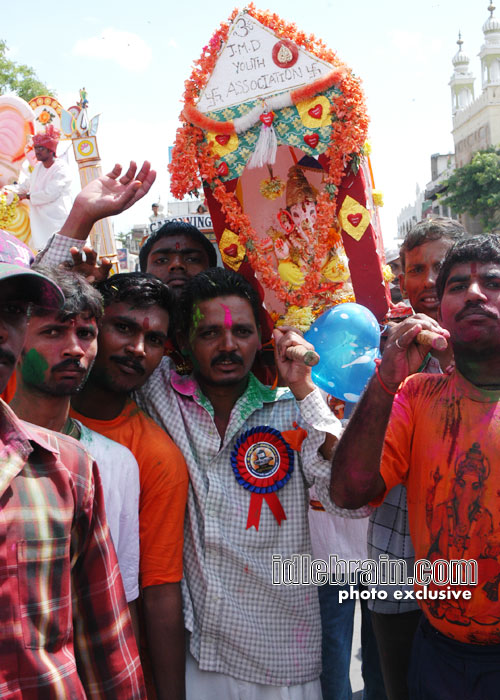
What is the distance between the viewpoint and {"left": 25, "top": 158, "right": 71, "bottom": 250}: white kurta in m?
6.48

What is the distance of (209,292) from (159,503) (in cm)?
92

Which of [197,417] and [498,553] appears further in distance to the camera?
[197,417]

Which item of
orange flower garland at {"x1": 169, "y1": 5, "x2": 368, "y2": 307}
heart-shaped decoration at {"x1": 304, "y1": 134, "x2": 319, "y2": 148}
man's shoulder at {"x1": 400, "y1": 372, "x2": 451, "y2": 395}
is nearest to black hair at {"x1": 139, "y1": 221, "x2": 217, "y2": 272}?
orange flower garland at {"x1": 169, "y1": 5, "x2": 368, "y2": 307}

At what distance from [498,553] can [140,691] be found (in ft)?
3.39

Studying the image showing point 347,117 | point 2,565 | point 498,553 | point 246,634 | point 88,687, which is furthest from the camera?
point 347,117

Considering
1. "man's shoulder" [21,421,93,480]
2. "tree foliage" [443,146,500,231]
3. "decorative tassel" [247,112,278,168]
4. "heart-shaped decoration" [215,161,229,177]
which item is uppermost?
"tree foliage" [443,146,500,231]

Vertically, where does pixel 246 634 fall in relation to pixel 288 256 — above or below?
below

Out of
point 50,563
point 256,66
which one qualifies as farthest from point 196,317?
point 256,66

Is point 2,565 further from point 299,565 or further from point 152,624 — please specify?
point 299,565

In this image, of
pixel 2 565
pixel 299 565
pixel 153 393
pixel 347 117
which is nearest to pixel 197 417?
pixel 153 393

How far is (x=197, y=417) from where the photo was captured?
2.38 m

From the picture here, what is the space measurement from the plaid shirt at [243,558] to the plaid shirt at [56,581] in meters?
0.75

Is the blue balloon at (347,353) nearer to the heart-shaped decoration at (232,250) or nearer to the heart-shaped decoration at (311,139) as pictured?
the heart-shaped decoration at (232,250)

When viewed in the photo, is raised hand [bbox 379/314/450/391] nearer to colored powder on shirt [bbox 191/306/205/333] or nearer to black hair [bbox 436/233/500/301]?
black hair [bbox 436/233/500/301]
